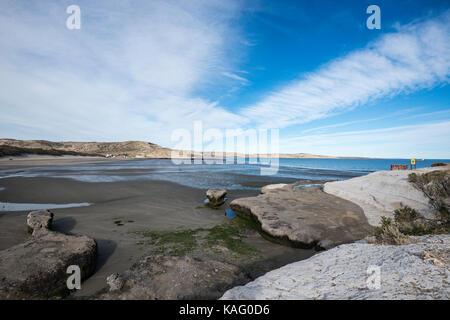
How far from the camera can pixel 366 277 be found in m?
2.86

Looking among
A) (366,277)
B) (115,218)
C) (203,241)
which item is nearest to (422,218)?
(366,277)

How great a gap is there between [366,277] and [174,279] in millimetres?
2977

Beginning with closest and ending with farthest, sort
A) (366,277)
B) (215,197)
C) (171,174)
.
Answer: (366,277), (215,197), (171,174)

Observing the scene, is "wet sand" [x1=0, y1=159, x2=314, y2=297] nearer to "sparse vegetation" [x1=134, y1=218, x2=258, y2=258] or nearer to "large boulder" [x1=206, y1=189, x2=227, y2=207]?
"sparse vegetation" [x1=134, y1=218, x2=258, y2=258]

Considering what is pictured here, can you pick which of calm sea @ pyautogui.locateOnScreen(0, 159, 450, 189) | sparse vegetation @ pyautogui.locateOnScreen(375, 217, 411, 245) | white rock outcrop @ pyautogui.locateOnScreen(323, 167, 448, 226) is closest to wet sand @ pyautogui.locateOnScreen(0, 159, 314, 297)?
sparse vegetation @ pyautogui.locateOnScreen(375, 217, 411, 245)

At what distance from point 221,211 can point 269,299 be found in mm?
6587

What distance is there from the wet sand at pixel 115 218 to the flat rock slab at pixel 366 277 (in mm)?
1376

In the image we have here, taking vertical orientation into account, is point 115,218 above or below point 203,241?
above

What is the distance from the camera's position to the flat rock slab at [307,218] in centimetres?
560

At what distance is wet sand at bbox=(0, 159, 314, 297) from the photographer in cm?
484

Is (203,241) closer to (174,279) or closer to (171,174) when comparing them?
(174,279)

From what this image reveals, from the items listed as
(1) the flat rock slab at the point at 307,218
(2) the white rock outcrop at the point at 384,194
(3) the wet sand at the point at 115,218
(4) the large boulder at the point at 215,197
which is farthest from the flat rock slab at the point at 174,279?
(4) the large boulder at the point at 215,197
